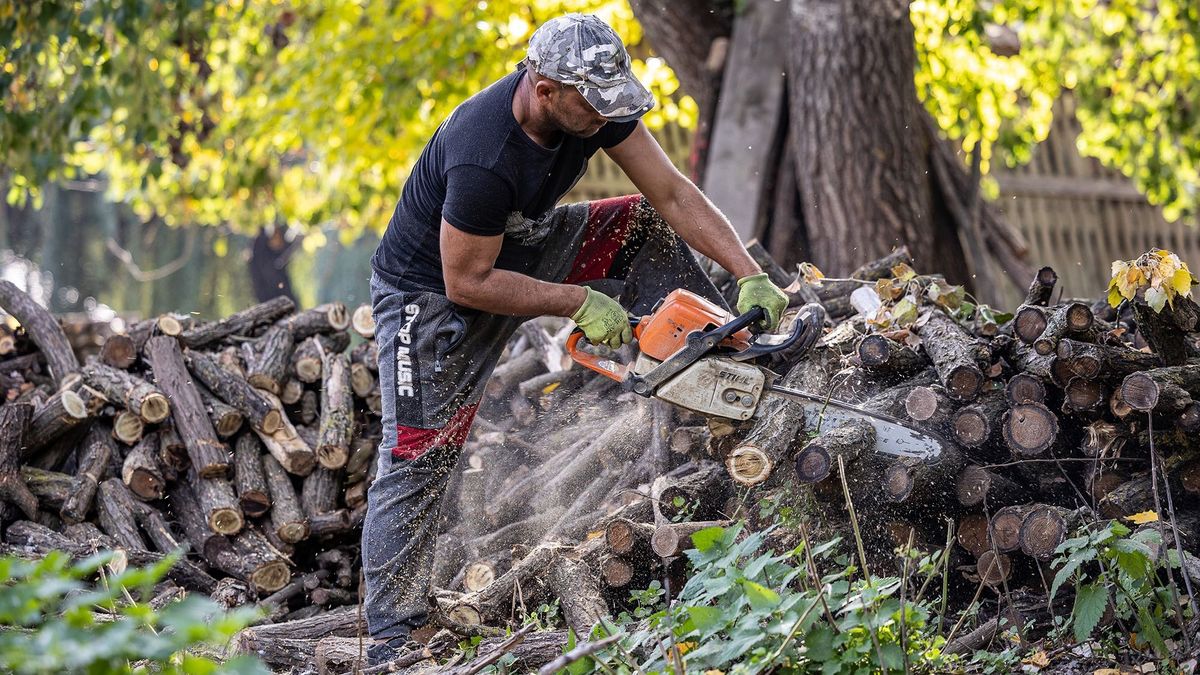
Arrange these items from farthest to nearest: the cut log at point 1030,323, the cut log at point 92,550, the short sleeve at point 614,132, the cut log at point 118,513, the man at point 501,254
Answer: the cut log at point 118,513 < the cut log at point 92,550 < the cut log at point 1030,323 < the short sleeve at point 614,132 < the man at point 501,254

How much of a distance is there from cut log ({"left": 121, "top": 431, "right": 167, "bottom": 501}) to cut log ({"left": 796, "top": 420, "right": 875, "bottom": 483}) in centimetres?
284

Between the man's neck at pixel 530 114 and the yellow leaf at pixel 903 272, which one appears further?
the yellow leaf at pixel 903 272

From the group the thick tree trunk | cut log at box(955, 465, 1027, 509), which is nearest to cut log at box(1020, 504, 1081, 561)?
cut log at box(955, 465, 1027, 509)

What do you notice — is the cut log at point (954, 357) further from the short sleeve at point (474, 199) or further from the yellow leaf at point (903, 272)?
the short sleeve at point (474, 199)

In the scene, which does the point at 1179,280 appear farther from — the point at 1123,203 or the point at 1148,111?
the point at 1123,203

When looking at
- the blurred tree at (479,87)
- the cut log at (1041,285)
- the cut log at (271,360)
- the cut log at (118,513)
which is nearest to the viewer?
the cut log at (1041,285)

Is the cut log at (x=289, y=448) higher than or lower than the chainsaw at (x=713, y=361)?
lower

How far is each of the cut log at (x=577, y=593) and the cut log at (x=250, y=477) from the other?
5.00ft

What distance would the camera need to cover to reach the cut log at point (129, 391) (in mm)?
5145

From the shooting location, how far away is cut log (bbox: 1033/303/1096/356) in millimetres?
3881

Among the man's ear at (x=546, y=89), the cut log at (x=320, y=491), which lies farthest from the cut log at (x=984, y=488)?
the cut log at (x=320, y=491)

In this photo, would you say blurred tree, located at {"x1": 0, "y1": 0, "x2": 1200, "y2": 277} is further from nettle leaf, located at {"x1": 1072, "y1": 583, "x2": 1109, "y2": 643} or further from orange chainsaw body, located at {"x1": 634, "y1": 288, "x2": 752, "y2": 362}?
nettle leaf, located at {"x1": 1072, "y1": 583, "x2": 1109, "y2": 643}

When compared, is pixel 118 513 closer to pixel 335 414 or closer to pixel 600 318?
pixel 335 414

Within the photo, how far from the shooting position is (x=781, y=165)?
26.9 feet
